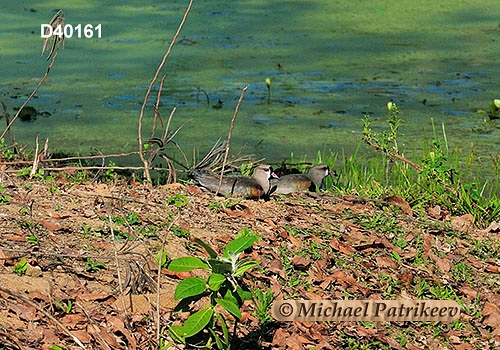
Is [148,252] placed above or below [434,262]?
above

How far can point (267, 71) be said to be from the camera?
8.90 meters

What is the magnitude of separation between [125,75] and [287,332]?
5.72 metres

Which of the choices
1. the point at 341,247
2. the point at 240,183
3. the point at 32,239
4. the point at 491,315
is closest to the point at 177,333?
the point at 32,239

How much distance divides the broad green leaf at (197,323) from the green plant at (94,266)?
0.69 meters

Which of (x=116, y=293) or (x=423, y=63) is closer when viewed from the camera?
(x=116, y=293)

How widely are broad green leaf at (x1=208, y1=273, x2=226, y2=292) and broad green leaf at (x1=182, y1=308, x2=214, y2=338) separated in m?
0.09

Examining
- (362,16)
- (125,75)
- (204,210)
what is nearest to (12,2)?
(125,75)

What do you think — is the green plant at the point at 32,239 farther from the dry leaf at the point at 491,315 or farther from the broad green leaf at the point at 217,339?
the dry leaf at the point at 491,315

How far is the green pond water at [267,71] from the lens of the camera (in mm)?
7219

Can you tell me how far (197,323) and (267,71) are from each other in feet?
20.6

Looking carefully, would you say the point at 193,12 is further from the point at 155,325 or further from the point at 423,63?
the point at 155,325

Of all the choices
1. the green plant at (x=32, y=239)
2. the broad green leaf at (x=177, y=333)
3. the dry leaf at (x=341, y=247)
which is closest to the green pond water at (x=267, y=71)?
the dry leaf at (x=341, y=247)

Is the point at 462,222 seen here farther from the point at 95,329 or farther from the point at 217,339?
the point at 95,329

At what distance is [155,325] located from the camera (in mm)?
3158
